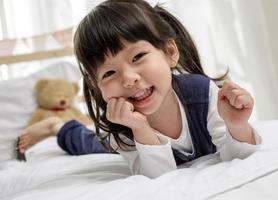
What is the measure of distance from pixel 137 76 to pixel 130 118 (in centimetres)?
8

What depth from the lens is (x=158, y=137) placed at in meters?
0.79

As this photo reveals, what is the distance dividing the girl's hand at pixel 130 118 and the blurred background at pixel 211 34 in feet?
2.95

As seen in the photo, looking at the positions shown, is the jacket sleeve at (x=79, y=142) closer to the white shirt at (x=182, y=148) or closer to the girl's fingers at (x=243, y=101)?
the white shirt at (x=182, y=148)

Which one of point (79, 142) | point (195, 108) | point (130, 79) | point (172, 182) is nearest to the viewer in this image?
point (172, 182)

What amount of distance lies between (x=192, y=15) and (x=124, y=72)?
1060mm

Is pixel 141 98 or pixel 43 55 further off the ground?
pixel 141 98

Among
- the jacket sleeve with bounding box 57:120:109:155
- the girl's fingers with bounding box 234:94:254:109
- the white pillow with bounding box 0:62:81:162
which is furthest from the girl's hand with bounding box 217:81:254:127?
the white pillow with bounding box 0:62:81:162

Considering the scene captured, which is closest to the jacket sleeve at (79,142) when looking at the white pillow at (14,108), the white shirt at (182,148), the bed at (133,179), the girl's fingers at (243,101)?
the bed at (133,179)

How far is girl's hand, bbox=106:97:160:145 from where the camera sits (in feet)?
2.34

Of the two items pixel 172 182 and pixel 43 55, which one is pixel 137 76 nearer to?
pixel 172 182

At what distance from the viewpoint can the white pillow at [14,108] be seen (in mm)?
1278

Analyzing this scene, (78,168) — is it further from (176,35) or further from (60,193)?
(176,35)

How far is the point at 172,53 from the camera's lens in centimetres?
84

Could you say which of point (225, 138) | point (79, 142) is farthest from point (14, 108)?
point (225, 138)
